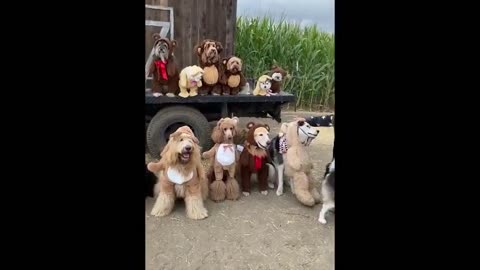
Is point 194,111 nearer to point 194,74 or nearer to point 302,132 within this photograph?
point 194,74

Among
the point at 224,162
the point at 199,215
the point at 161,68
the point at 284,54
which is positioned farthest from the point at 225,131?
the point at 284,54

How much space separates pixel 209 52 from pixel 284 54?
65.7 inches

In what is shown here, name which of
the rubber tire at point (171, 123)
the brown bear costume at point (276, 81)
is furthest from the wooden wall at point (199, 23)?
the rubber tire at point (171, 123)

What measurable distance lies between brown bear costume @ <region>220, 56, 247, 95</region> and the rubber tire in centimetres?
23

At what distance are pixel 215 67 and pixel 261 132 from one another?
605 millimetres

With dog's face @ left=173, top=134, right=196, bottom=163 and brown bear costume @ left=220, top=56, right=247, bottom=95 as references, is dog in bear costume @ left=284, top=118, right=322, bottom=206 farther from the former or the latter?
brown bear costume @ left=220, top=56, right=247, bottom=95

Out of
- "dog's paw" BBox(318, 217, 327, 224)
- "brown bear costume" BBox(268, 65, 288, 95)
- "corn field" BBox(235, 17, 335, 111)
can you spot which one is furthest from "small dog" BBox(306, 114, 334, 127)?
"corn field" BBox(235, 17, 335, 111)

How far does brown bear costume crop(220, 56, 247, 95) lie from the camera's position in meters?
2.33

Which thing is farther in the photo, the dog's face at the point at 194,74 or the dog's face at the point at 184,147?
the dog's face at the point at 194,74

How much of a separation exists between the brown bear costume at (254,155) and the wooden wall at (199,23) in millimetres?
1625

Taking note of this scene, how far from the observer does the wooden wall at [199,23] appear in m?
3.24

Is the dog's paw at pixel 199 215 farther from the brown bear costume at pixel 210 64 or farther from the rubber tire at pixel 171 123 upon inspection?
the brown bear costume at pixel 210 64
